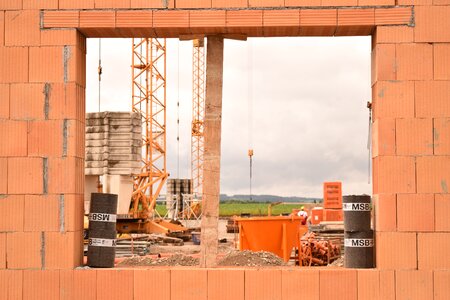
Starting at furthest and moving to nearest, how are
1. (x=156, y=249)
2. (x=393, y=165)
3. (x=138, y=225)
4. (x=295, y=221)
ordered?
(x=138, y=225) → (x=156, y=249) → (x=295, y=221) → (x=393, y=165)

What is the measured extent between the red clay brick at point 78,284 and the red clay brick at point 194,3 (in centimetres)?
360

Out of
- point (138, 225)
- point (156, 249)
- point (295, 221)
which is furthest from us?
point (138, 225)

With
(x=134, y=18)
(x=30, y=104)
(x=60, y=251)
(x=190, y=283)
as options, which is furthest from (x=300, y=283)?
(x=30, y=104)

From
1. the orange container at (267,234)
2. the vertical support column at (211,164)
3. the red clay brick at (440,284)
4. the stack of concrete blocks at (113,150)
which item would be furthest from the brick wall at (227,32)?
the stack of concrete blocks at (113,150)

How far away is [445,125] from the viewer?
900cm

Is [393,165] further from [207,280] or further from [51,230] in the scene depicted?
[51,230]

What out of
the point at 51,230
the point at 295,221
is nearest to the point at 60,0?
the point at 51,230

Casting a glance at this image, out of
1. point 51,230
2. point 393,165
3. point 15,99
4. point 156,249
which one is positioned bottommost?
point 156,249

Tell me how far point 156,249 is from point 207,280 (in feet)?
50.3

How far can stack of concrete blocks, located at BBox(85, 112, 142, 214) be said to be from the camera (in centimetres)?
2697

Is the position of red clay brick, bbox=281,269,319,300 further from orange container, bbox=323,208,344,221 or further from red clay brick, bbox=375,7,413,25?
orange container, bbox=323,208,344,221

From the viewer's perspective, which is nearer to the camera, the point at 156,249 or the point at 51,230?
the point at 51,230

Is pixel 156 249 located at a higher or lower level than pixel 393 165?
lower

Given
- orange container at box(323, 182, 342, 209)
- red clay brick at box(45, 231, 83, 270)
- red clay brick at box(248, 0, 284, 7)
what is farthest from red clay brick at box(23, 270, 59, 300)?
orange container at box(323, 182, 342, 209)
